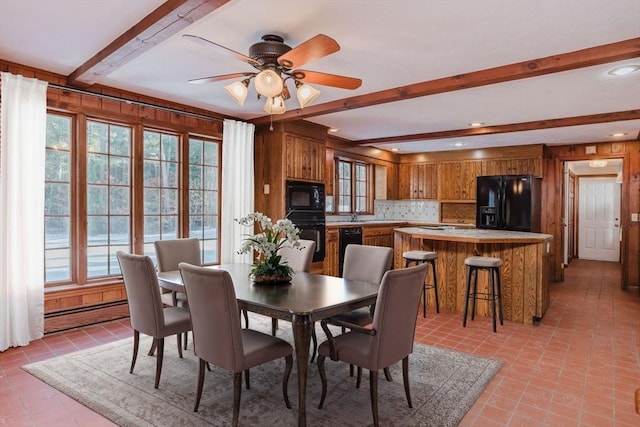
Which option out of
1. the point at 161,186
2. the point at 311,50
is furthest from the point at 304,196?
the point at 311,50

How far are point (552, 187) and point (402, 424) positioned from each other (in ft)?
19.9

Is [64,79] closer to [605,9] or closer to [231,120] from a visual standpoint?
[231,120]

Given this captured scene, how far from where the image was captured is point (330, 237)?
603 centimetres

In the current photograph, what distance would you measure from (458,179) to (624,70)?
4376mm

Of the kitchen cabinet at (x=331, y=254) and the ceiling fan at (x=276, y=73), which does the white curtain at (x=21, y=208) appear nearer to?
the ceiling fan at (x=276, y=73)

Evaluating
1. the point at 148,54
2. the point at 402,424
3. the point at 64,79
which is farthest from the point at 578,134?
the point at 64,79

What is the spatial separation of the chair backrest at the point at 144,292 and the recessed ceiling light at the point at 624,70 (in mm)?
3883

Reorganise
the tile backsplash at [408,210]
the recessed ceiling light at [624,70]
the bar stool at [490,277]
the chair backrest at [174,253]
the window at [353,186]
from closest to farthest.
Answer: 1. the recessed ceiling light at [624,70]
2. the chair backrest at [174,253]
3. the bar stool at [490,277]
4. the window at [353,186]
5. the tile backsplash at [408,210]

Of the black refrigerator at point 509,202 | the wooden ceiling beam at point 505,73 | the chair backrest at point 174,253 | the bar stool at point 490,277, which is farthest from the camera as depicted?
the black refrigerator at point 509,202

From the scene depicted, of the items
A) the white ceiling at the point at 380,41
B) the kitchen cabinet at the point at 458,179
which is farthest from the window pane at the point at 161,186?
the kitchen cabinet at the point at 458,179

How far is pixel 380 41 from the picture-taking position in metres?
2.72

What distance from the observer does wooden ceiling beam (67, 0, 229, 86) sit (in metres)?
2.12

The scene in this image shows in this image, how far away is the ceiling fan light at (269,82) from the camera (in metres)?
2.47

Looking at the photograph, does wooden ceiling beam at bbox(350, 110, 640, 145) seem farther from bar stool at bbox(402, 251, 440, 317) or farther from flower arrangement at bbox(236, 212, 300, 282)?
flower arrangement at bbox(236, 212, 300, 282)
